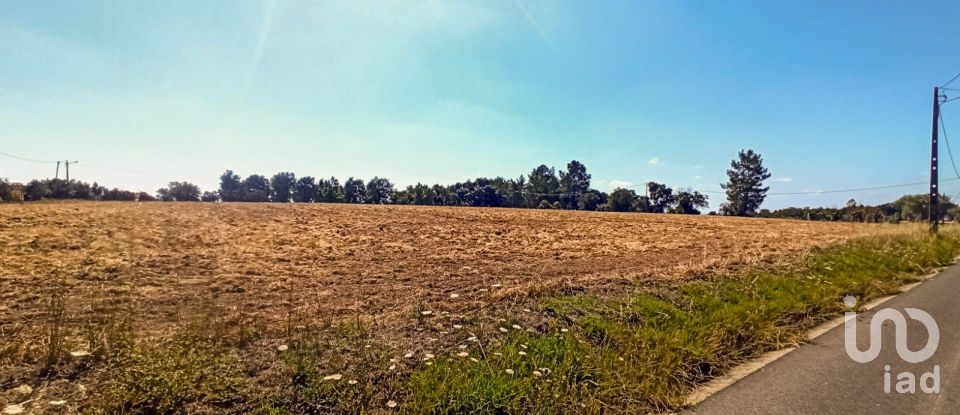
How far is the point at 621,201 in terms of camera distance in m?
103

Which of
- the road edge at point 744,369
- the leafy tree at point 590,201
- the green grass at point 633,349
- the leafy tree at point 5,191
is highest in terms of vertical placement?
the leafy tree at point 590,201

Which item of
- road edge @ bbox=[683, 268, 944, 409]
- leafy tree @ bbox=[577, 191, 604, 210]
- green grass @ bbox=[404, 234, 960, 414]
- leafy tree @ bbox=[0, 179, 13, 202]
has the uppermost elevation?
leafy tree @ bbox=[577, 191, 604, 210]

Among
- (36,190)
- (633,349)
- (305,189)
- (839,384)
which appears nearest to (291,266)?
(633,349)

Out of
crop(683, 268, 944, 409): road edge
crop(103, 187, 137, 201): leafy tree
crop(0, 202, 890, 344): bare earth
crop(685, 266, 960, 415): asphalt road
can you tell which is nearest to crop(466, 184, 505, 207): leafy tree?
crop(103, 187, 137, 201): leafy tree

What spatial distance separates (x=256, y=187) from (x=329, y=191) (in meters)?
21.4

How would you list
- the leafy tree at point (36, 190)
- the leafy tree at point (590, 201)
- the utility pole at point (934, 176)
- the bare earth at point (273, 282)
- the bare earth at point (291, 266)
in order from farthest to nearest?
the leafy tree at point (590, 201), the leafy tree at point (36, 190), the utility pole at point (934, 176), the bare earth at point (291, 266), the bare earth at point (273, 282)

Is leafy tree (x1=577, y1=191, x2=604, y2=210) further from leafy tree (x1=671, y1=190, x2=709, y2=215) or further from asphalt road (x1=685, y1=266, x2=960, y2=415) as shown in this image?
asphalt road (x1=685, y1=266, x2=960, y2=415)

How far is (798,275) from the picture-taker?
943cm

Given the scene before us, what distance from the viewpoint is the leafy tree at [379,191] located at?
117 meters

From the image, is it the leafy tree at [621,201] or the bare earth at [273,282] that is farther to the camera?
the leafy tree at [621,201]

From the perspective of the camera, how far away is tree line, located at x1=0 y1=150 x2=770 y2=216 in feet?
314

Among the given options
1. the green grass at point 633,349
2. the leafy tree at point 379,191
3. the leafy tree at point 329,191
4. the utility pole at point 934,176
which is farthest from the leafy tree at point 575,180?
the green grass at point 633,349

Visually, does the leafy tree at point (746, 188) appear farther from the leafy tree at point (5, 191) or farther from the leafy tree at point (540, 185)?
the leafy tree at point (5, 191)

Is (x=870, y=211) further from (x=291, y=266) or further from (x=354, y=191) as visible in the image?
(x=354, y=191)
